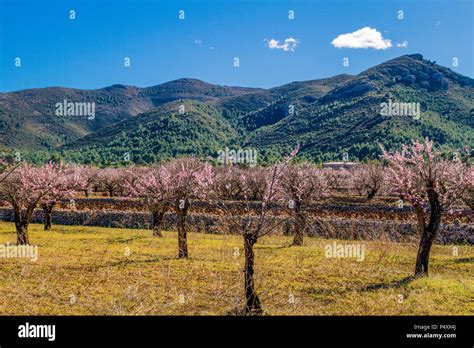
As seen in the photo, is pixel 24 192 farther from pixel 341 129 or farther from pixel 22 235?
pixel 341 129

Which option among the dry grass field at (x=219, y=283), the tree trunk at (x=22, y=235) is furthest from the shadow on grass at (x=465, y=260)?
the tree trunk at (x=22, y=235)

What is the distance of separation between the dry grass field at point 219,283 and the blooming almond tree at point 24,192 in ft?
6.95

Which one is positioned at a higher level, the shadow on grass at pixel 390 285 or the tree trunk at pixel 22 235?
the tree trunk at pixel 22 235

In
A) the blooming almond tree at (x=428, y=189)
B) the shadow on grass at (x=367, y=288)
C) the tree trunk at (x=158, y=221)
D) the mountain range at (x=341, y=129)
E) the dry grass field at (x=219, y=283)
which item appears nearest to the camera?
the dry grass field at (x=219, y=283)

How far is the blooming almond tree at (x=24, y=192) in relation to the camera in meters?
22.9

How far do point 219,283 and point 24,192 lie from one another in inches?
613

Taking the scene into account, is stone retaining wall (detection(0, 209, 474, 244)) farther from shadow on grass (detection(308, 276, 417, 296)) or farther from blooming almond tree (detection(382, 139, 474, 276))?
shadow on grass (detection(308, 276, 417, 296))

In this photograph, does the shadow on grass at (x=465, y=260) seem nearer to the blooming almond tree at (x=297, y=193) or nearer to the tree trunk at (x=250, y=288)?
the blooming almond tree at (x=297, y=193)

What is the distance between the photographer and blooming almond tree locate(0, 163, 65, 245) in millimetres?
22891

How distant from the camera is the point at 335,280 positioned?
570 inches

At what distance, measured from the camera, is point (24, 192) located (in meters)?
24.3
